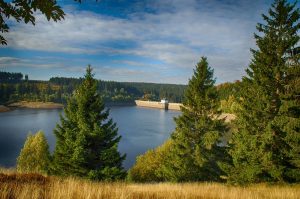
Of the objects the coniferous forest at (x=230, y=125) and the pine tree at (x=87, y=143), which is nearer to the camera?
the coniferous forest at (x=230, y=125)

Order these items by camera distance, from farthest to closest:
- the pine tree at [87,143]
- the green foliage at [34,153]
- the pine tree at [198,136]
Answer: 1. the green foliage at [34,153]
2. the pine tree at [198,136]
3. the pine tree at [87,143]

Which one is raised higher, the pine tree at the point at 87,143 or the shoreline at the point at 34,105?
the pine tree at the point at 87,143

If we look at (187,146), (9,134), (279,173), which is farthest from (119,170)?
(9,134)

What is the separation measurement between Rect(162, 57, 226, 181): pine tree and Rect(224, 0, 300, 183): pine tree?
537 centimetres

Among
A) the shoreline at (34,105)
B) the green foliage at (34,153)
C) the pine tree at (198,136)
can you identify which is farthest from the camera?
the shoreline at (34,105)

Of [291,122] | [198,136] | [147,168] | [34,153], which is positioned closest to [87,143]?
[198,136]

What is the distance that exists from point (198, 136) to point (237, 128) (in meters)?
5.62

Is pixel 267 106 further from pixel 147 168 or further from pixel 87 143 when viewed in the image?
pixel 147 168

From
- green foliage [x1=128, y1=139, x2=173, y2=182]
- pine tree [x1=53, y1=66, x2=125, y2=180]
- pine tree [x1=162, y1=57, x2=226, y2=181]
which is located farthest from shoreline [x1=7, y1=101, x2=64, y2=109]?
pine tree [x1=53, y1=66, x2=125, y2=180]

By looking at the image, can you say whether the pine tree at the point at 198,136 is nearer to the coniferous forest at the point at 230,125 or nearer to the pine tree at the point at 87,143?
the coniferous forest at the point at 230,125

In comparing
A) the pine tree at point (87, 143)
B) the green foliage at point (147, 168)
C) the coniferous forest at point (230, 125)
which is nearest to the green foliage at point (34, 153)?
the green foliage at point (147, 168)

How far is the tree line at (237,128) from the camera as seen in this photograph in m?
19.3

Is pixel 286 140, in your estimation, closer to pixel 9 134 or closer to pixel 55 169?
pixel 55 169

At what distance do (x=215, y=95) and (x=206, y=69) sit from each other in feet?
8.84
